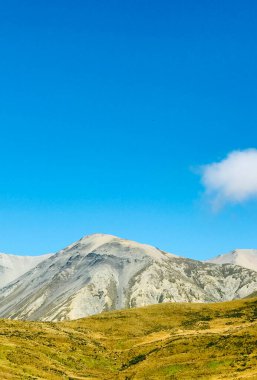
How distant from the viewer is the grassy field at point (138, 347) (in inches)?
1997

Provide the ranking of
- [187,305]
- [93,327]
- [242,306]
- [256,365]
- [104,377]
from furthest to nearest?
[187,305] < [242,306] < [93,327] < [104,377] < [256,365]

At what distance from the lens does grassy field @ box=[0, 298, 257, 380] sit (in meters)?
50.7

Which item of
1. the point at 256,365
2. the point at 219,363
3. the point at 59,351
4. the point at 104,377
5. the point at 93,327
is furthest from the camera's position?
the point at 93,327

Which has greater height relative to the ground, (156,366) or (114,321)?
(114,321)

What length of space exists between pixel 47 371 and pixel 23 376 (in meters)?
6.34

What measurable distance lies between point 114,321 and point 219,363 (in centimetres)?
4789

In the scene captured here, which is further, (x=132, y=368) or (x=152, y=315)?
(x=152, y=315)

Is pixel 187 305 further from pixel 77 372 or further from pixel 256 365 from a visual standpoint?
pixel 256 365

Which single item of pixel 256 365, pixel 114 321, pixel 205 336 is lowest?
pixel 256 365

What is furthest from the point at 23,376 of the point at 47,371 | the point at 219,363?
the point at 219,363

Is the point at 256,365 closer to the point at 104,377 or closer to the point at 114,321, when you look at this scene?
the point at 104,377

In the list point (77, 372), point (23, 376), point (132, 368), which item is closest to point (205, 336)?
point (132, 368)

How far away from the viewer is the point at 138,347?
2832 inches

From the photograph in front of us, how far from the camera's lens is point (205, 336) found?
67062 millimetres
